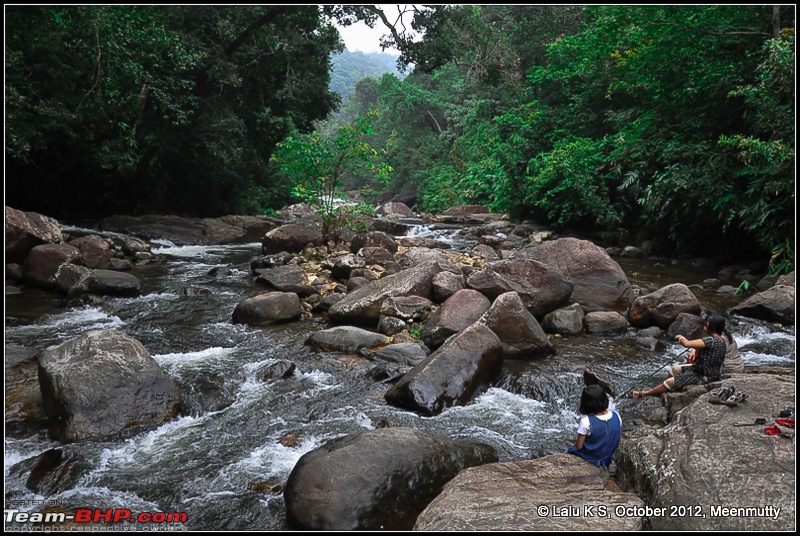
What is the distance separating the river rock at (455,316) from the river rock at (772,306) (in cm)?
433

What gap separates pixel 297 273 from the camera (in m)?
10.1

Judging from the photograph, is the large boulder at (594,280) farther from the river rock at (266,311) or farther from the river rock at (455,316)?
the river rock at (266,311)

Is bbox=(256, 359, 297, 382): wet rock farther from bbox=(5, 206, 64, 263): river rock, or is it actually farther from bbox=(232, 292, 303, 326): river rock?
bbox=(5, 206, 64, 263): river rock

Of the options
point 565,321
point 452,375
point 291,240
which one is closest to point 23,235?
point 291,240

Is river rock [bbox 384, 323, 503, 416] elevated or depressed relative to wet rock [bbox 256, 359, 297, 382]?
depressed

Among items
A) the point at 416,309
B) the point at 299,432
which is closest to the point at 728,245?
→ the point at 416,309

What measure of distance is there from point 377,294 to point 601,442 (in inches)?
190

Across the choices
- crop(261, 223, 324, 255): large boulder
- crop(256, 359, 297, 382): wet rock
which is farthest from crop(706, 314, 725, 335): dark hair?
crop(261, 223, 324, 255): large boulder

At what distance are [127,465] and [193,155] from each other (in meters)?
16.3

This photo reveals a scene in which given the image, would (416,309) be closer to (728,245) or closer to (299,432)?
(299,432)

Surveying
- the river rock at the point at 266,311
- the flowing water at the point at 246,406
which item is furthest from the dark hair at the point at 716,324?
the river rock at the point at 266,311

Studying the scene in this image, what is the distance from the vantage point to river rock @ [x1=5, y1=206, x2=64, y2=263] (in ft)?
31.6

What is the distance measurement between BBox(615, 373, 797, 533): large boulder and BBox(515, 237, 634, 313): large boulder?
434 centimetres

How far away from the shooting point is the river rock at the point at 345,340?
6656 mm
